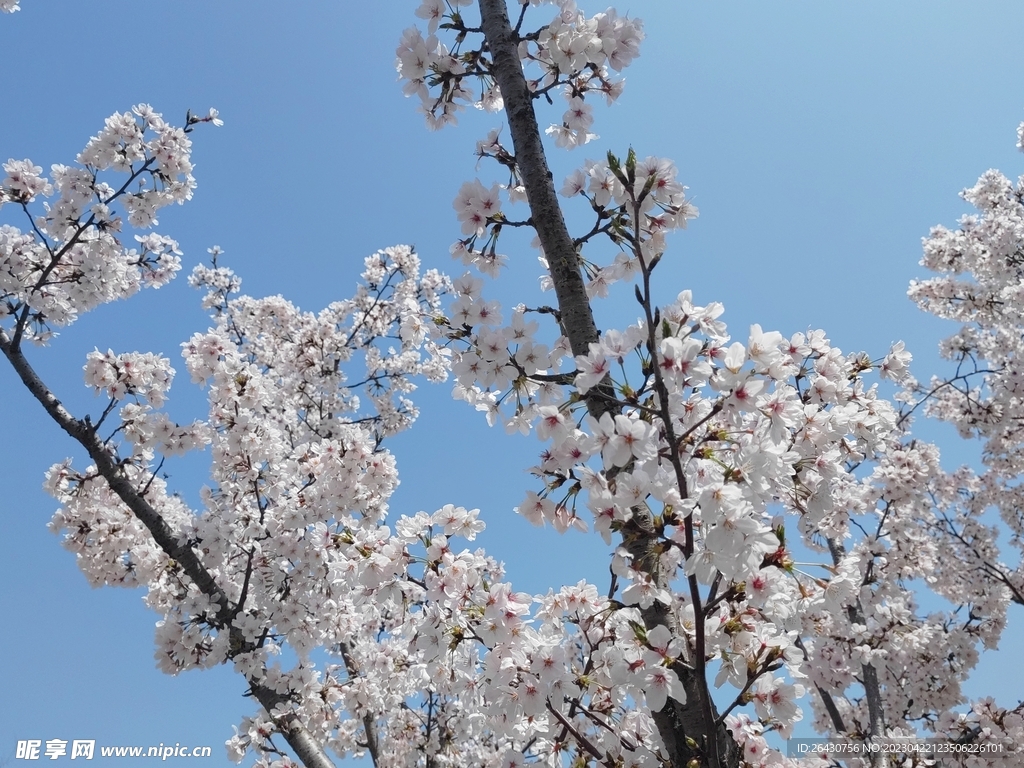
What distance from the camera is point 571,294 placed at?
306 cm

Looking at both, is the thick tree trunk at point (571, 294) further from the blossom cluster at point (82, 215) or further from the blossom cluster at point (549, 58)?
the blossom cluster at point (82, 215)

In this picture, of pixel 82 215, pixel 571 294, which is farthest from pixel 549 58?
pixel 82 215

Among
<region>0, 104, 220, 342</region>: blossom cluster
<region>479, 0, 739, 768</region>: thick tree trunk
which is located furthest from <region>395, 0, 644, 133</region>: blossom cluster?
<region>0, 104, 220, 342</region>: blossom cluster

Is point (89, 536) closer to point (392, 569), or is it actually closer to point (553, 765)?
point (392, 569)

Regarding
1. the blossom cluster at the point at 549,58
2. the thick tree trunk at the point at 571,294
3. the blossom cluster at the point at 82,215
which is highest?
the blossom cluster at the point at 82,215

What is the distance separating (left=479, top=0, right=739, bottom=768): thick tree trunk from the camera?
2357mm

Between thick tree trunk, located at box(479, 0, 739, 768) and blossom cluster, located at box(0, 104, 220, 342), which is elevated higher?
blossom cluster, located at box(0, 104, 220, 342)

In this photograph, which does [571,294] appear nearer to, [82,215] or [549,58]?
[549,58]

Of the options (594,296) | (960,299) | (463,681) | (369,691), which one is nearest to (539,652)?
(463,681)

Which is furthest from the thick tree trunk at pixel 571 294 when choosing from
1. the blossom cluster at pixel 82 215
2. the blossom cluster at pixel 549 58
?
the blossom cluster at pixel 82 215

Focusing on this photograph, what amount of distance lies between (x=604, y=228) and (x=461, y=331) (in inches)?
39.7

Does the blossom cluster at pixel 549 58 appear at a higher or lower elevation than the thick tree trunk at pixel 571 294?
higher

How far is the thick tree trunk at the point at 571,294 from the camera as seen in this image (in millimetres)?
2357

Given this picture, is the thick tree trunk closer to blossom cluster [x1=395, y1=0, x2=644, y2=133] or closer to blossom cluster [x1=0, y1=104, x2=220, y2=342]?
blossom cluster [x1=395, y1=0, x2=644, y2=133]
